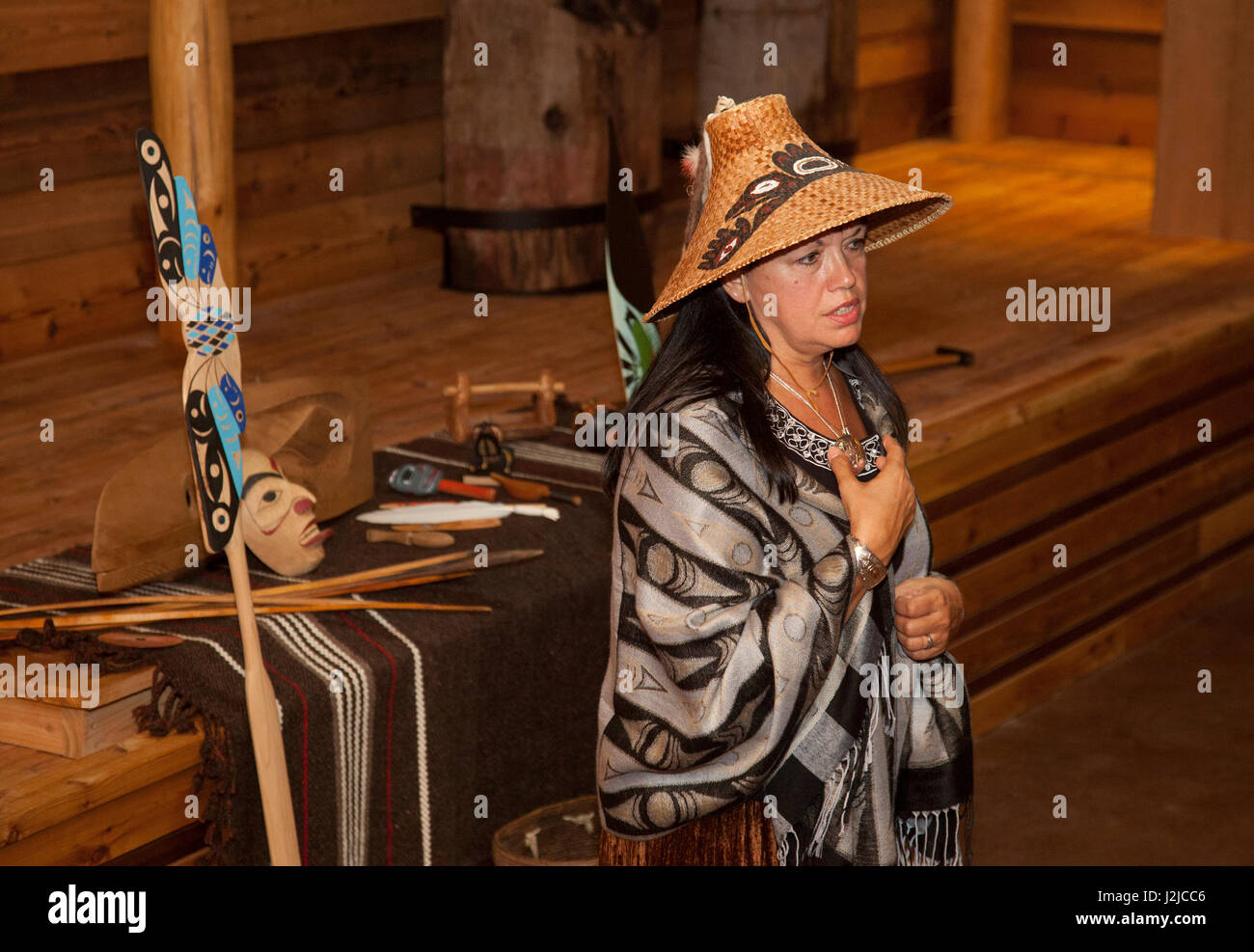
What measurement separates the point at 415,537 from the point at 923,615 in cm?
130

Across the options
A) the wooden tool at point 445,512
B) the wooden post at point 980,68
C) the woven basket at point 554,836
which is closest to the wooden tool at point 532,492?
the wooden tool at point 445,512

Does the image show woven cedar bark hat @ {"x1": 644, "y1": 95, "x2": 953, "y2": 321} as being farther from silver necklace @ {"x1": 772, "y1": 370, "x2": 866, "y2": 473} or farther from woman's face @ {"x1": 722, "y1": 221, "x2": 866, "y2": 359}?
silver necklace @ {"x1": 772, "y1": 370, "x2": 866, "y2": 473}

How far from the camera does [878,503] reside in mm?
2043

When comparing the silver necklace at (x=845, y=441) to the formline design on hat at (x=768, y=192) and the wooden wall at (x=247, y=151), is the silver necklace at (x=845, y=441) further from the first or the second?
the wooden wall at (x=247, y=151)

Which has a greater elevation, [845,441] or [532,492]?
[845,441]

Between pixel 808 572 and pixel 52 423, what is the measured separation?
2.67 m

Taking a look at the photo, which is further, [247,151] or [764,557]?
[247,151]

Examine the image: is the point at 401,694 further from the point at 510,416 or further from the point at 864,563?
the point at 510,416

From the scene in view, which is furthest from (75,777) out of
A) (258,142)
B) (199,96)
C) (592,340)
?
(258,142)

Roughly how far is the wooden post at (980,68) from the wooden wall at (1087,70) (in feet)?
0.68

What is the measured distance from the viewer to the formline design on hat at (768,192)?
2.06m

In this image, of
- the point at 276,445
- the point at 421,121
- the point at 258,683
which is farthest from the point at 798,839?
the point at 421,121

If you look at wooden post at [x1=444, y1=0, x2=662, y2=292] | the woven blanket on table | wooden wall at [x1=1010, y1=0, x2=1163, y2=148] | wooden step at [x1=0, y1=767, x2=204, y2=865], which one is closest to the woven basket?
the woven blanket on table

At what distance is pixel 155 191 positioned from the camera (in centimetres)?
202
